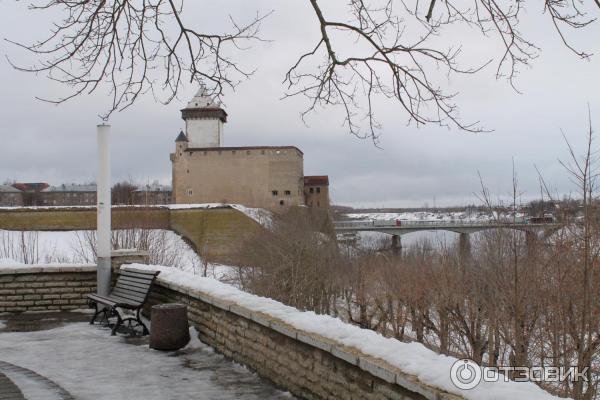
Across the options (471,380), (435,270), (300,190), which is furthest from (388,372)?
(300,190)

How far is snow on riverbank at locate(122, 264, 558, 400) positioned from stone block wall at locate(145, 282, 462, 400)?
0.06m

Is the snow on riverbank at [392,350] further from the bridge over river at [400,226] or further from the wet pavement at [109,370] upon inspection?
the bridge over river at [400,226]

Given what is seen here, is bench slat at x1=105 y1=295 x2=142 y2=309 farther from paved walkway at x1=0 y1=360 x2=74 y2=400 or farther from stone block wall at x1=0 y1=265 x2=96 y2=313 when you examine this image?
stone block wall at x1=0 y1=265 x2=96 y2=313

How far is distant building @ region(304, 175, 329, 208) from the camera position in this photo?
182 feet

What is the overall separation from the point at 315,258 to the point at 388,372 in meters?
19.6

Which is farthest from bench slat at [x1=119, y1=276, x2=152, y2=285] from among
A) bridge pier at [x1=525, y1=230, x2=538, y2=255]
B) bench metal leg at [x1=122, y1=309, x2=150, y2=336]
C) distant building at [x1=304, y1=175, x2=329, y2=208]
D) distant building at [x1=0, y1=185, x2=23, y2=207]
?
distant building at [x1=0, y1=185, x2=23, y2=207]

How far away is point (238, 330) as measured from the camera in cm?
473

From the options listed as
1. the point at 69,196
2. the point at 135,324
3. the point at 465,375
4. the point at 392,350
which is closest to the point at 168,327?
the point at 135,324

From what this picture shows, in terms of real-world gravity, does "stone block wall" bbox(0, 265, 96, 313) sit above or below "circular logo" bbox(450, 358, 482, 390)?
below

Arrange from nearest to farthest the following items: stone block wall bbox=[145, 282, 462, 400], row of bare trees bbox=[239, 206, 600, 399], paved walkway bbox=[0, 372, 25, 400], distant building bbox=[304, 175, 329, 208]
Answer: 1. stone block wall bbox=[145, 282, 462, 400]
2. paved walkway bbox=[0, 372, 25, 400]
3. row of bare trees bbox=[239, 206, 600, 399]
4. distant building bbox=[304, 175, 329, 208]

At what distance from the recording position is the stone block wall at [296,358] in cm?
292

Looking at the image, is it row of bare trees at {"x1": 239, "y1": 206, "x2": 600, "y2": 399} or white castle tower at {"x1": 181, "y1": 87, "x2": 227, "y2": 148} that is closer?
row of bare trees at {"x1": 239, "y1": 206, "x2": 600, "y2": 399}

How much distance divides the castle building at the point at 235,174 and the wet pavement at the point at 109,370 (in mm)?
45674

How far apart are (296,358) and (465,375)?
57.5 inches
